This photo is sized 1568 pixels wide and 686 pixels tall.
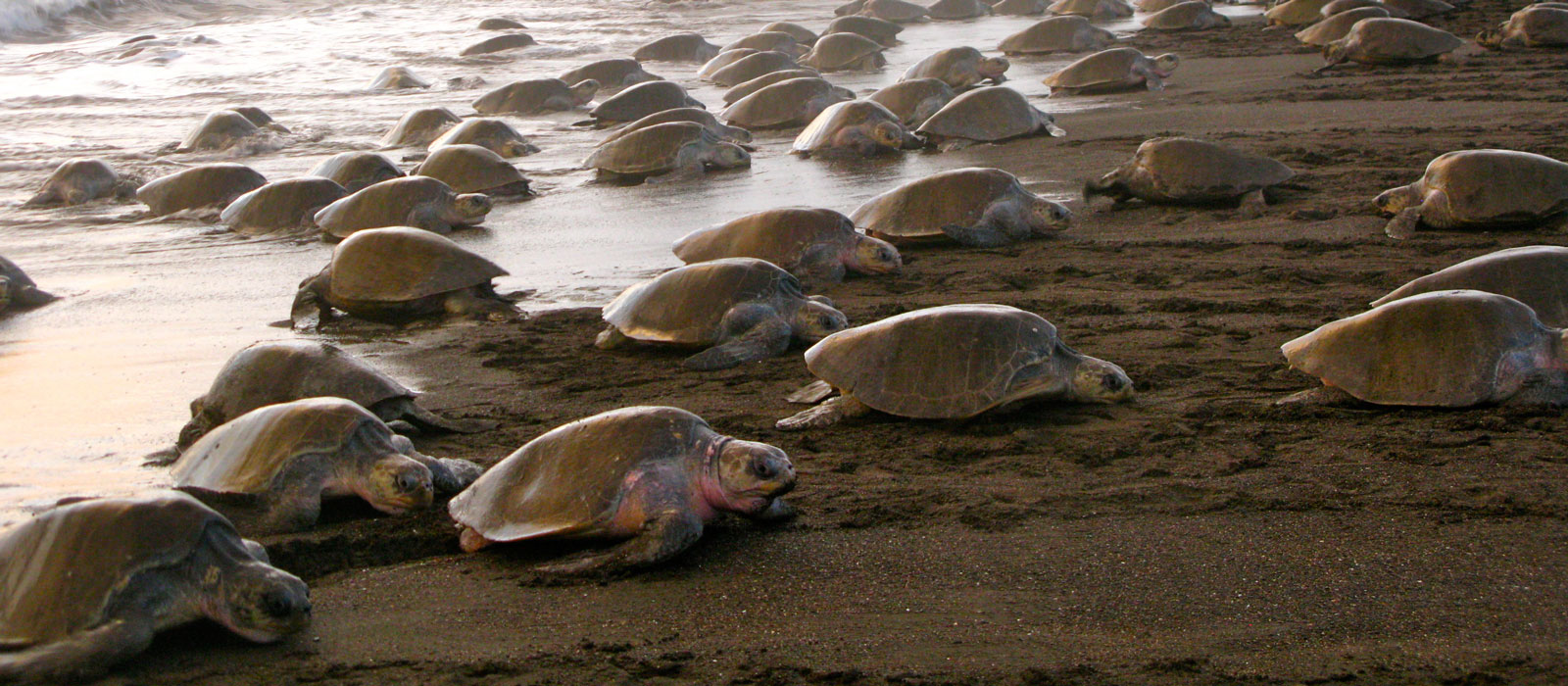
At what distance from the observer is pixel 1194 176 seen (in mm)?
6051

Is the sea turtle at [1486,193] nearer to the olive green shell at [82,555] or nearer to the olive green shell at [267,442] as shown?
the olive green shell at [267,442]

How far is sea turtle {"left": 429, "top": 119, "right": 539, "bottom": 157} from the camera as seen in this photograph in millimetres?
9078

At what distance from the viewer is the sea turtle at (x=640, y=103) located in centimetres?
1071

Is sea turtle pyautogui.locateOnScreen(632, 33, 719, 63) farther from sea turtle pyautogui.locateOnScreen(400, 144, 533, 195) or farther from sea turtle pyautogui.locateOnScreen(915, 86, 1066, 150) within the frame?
sea turtle pyautogui.locateOnScreen(400, 144, 533, 195)

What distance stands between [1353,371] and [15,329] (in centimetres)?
511

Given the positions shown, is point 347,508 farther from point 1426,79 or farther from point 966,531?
point 1426,79

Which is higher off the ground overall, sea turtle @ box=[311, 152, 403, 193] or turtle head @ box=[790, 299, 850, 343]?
turtle head @ box=[790, 299, 850, 343]

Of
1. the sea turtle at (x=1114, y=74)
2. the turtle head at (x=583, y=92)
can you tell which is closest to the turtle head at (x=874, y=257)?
the sea turtle at (x=1114, y=74)

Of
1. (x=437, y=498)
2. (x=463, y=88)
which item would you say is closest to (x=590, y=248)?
(x=437, y=498)

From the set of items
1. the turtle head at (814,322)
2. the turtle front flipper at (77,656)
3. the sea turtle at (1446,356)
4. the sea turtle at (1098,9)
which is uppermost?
the sea turtle at (1446,356)

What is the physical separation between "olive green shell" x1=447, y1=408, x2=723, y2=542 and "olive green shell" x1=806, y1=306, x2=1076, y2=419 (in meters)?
0.72

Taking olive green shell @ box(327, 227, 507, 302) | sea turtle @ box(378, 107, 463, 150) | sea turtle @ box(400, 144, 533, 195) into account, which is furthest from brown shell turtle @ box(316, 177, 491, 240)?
sea turtle @ box(378, 107, 463, 150)

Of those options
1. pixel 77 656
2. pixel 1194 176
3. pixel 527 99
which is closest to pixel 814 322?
pixel 1194 176

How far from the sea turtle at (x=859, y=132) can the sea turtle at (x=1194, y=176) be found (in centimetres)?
242
